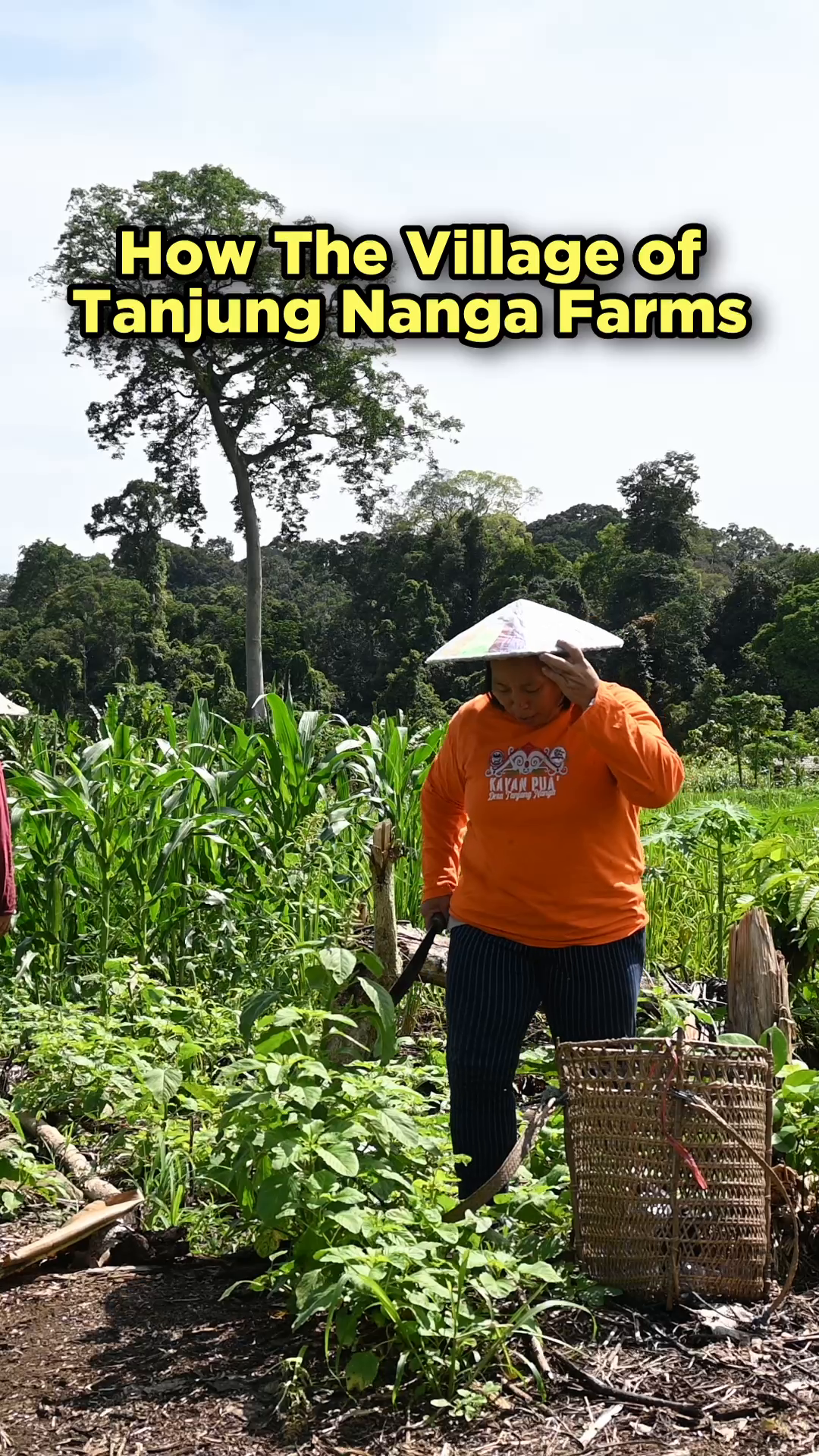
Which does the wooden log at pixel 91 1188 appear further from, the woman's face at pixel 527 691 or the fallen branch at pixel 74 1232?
the woman's face at pixel 527 691

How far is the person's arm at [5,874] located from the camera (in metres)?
4.18

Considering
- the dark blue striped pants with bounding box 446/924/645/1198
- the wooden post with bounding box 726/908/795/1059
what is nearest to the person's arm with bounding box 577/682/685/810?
the dark blue striped pants with bounding box 446/924/645/1198

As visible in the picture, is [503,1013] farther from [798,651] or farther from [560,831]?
[798,651]

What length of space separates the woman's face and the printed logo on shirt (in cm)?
7

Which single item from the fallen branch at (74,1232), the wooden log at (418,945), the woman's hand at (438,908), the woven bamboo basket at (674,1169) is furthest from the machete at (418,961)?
the wooden log at (418,945)

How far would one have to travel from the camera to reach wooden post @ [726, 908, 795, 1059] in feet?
13.5

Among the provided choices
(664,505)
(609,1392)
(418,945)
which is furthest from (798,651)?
(609,1392)

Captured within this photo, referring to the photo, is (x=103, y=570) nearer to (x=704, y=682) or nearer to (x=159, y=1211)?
(x=704, y=682)

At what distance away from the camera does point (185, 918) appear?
6230 mm

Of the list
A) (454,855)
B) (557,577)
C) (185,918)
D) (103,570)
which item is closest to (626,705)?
(454,855)

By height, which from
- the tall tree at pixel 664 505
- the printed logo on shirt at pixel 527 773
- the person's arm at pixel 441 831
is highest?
the tall tree at pixel 664 505

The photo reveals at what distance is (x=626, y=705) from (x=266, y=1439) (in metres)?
1.75

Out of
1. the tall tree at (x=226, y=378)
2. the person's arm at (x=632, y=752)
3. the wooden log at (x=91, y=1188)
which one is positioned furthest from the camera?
the tall tree at (x=226, y=378)

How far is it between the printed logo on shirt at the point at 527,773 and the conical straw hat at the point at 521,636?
0.83 feet
